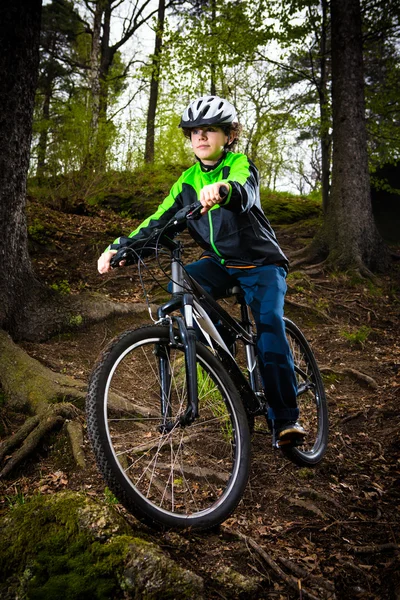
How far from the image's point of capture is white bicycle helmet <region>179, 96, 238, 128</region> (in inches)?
108

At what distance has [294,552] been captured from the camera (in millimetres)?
2186

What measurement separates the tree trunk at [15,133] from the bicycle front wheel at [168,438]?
1554 millimetres

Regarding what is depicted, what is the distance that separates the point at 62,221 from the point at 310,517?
254 inches

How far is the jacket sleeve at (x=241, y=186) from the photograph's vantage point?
91.0 inches

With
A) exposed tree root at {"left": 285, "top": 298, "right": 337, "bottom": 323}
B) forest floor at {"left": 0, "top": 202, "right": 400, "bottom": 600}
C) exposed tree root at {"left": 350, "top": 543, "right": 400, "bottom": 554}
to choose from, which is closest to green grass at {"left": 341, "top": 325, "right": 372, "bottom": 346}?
forest floor at {"left": 0, "top": 202, "right": 400, "bottom": 600}

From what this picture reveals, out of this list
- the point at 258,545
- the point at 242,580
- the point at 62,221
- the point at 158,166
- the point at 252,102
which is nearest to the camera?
the point at 242,580

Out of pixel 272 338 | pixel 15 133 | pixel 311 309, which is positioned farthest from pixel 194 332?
pixel 311 309

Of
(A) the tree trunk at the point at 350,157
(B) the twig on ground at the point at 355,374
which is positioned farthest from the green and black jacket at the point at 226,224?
(A) the tree trunk at the point at 350,157

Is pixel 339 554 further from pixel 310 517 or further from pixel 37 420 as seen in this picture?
pixel 37 420

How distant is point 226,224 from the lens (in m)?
2.81

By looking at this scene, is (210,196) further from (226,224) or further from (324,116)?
(324,116)

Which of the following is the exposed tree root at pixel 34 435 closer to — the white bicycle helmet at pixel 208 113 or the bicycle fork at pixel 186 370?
the bicycle fork at pixel 186 370

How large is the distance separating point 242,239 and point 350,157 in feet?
19.7

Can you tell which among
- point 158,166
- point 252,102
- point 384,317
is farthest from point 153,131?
point 384,317
